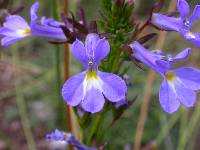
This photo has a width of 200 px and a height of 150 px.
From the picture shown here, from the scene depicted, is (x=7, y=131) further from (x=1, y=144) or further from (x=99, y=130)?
(x=99, y=130)

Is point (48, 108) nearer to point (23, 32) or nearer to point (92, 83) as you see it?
point (23, 32)

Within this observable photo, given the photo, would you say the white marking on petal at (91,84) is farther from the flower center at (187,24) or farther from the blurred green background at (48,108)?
the blurred green background at (48,108)

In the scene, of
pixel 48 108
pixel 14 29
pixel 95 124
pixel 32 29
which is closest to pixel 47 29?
pixel 32 29

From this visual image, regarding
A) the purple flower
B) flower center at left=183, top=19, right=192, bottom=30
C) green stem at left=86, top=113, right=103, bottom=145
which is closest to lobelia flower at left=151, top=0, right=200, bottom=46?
flower center at left=183, top=19, right=192, bottom=30

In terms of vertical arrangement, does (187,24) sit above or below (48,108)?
above

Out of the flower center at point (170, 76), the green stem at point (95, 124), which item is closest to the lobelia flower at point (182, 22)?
the flower center at point (170, 76)

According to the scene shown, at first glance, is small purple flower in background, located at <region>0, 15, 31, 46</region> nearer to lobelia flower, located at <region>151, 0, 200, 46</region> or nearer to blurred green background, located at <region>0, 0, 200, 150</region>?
lobelia flower, located at <region>151, 0, 200, 46</region>

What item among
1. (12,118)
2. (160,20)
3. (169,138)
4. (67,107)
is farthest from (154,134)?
(160,20)
